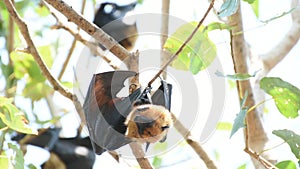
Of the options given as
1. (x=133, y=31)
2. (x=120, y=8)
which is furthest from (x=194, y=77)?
(x=120, y=8)

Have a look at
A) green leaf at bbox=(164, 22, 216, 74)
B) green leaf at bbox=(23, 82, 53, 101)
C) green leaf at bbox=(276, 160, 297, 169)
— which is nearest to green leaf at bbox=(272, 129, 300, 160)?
green leaf at bbox=(276, 160, 297, 169)

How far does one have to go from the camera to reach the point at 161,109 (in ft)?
3.58

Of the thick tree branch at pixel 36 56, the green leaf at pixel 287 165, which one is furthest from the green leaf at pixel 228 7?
the thick tree branch at pixel 36 56

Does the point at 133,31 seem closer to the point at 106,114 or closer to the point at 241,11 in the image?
the point at 241,11

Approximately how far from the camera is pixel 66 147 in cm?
172

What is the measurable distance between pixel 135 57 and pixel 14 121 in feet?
0.82

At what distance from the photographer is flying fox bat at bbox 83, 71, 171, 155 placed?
1.07m

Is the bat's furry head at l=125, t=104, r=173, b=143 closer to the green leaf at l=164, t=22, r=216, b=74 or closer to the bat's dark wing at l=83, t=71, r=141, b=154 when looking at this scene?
the bat's dark wing at l=83, t=71, r=141, b=154

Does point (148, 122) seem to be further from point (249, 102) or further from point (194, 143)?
point (249, 102)

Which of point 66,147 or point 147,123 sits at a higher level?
point 147,123

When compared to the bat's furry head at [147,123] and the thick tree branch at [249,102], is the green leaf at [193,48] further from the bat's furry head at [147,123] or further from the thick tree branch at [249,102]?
the thick tree branch at [249,102]

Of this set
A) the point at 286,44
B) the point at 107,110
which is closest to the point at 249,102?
the point at 286,44

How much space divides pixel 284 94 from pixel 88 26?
1.26 feet

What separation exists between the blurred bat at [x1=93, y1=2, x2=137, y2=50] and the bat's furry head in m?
0.62
